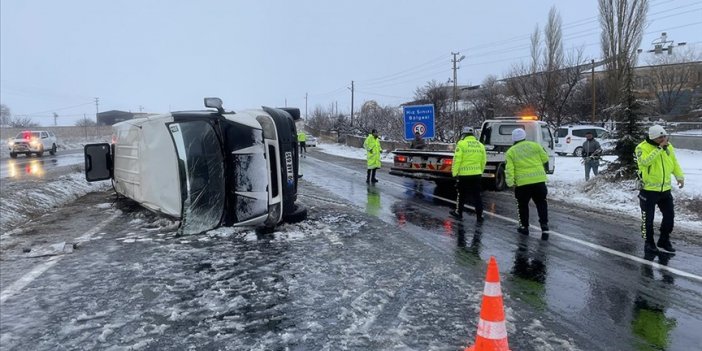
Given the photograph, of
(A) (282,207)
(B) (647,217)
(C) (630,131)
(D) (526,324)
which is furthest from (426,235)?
(C) (630,131)

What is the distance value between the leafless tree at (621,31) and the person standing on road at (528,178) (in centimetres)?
2744

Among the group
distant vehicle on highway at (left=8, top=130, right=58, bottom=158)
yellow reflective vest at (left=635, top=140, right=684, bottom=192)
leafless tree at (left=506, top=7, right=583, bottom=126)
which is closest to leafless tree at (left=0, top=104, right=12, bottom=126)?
distant vehicle on highway at (left=8, top=130, right=58, bottom=158)

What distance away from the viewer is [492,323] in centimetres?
326

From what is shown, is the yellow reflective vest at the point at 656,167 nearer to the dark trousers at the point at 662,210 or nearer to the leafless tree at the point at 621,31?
the dark trousers at the point at 662,210

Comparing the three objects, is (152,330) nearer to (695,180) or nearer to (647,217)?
(647,217)

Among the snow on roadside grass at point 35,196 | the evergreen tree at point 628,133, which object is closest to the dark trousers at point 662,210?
the evergreen tree at point 628,133

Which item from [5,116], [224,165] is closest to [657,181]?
[224,165]

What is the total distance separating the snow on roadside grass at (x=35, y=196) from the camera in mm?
9203

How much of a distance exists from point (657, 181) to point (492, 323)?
181 inches

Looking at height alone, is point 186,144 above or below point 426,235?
above

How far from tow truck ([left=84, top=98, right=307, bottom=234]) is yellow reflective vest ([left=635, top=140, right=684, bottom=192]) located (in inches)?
193

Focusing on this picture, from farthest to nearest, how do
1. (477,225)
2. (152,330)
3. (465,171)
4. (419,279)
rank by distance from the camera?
1. (465,171)
2. (477,225)
3. (419,279)
4. (152,330)

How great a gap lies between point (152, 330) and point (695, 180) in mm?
13245

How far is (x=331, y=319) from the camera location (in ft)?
13.7
